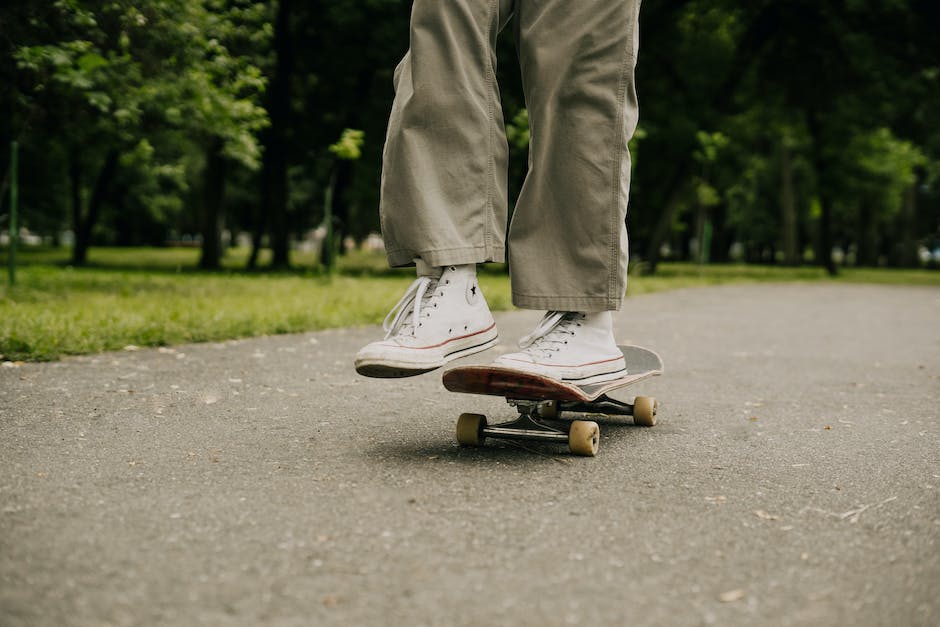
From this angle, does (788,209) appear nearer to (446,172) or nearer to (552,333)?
(552,333)

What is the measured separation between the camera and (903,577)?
1540mm

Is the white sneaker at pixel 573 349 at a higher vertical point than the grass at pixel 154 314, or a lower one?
higher

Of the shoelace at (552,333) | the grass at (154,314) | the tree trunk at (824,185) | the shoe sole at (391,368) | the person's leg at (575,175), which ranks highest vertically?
the tree trunk at (824,185)

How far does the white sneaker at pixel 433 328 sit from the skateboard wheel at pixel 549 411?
44 cm

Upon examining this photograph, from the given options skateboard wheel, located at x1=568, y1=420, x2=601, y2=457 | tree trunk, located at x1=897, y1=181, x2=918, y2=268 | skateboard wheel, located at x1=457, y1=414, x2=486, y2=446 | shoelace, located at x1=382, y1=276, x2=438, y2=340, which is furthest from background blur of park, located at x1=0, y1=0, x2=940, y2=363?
skateboard wheel, located at x1=568, y1=420, x2=601, y2=457

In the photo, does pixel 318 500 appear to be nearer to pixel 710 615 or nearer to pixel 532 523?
pixel 532 523

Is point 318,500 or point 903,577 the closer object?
point 903,577

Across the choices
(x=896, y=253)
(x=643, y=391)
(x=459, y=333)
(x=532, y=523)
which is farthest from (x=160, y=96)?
(x=896, y=253)

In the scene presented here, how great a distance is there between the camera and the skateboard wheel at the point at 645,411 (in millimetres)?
2910

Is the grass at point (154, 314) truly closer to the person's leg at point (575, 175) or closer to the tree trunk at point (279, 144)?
the person's leg at point (575, 175)

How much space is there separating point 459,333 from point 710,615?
118 cm

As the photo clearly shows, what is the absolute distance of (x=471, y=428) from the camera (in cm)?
246

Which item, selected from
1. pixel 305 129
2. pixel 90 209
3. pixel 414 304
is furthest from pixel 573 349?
pixel 90 209

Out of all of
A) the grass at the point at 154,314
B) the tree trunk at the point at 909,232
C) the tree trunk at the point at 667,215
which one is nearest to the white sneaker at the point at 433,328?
the grass at the point at 154,314
